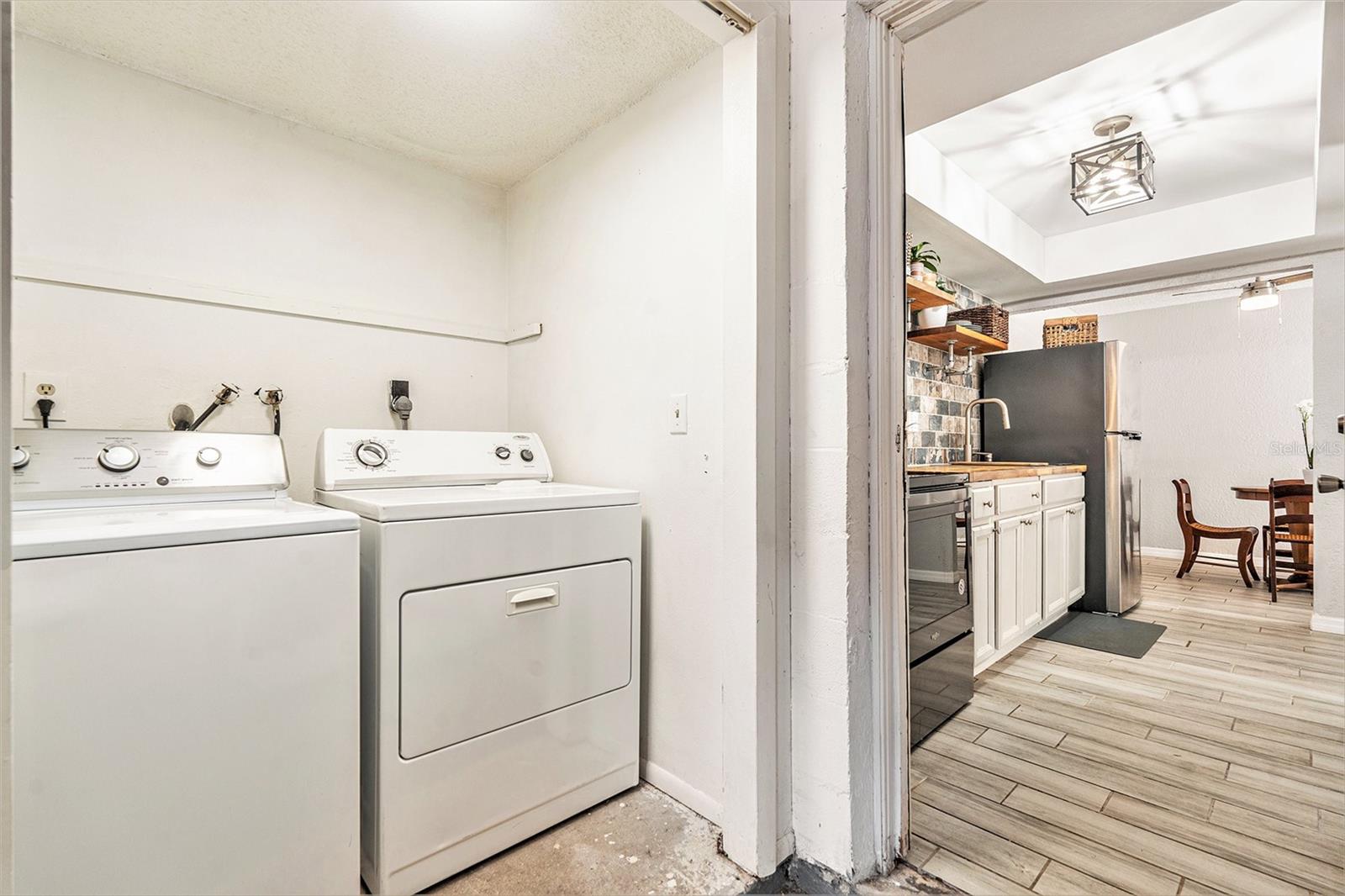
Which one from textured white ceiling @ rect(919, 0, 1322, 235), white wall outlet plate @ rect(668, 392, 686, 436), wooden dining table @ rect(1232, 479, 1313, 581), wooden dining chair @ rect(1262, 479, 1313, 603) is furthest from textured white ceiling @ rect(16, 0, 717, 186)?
wooden dining table @ rect(1232, 479, 1313, 581)

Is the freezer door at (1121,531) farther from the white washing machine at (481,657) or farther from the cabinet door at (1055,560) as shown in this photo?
the white washing machine at (481,657)

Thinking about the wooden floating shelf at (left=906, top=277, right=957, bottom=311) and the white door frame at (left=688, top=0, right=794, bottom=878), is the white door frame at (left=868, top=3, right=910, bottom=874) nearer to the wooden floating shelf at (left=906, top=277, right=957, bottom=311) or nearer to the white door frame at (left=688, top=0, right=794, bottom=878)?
the white door frame at (left=688, top=0, right=794, bottom=878)

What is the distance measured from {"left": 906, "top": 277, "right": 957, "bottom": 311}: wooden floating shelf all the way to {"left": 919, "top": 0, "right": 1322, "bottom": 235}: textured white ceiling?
0.64 meters

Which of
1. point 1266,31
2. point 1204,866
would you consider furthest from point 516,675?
point 1266,31

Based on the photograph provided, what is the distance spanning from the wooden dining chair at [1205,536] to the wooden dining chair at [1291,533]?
96 mm

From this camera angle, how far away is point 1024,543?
2.93m

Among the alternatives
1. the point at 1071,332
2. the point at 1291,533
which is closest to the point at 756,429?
the point at 1071,332

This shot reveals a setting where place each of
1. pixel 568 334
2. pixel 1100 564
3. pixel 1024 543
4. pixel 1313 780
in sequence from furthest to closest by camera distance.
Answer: pixel 1100 564, pixel 1024 543, pixel 568 334, pixel 1313 780

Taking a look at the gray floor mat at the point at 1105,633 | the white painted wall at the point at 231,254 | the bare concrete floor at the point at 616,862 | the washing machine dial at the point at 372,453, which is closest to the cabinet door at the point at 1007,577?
the gray floor mat at the point at 1105,633

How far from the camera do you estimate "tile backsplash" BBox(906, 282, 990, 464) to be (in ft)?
11.5

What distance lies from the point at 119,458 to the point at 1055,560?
384cm

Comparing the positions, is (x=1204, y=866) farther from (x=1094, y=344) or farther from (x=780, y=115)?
(x=1094, y=344)

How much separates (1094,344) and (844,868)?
3563 millimetres

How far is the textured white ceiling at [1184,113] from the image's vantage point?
87.5 inches
